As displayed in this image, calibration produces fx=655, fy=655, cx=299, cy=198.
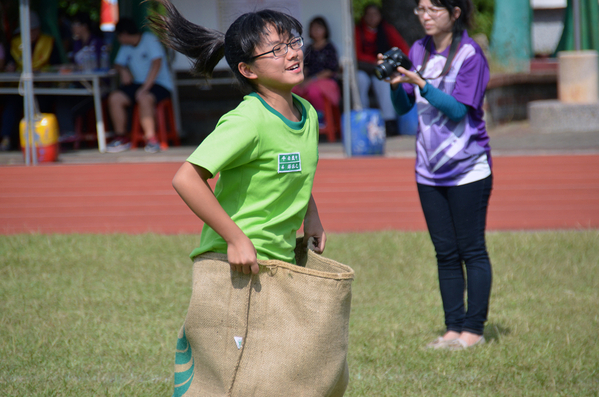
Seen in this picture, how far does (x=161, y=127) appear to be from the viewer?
10023mm

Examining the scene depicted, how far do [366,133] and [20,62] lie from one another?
5.87 meters

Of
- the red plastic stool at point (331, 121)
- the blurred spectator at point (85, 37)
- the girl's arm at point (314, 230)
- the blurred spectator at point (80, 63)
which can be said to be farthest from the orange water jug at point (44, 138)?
the girl's arm at point (314, 230)

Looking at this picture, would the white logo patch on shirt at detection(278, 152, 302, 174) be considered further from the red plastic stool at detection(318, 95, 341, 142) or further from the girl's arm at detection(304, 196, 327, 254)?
the red plastic stool at detection(318, 95, 341, 142)

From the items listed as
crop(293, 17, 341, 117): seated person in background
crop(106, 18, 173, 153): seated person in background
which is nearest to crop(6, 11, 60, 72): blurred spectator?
crop(106, 18, 173, 153): seated person in background

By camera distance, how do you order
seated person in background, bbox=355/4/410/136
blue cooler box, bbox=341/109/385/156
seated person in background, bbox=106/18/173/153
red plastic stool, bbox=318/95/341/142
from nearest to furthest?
blue cooler box, bbox=341/109/385/156
seated person in background, bbox=106/18/173/153
red plastic stool, bbox=318/95/341/142
seated person in background, bbox=355/4/410/136

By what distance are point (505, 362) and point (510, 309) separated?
0.95 metres

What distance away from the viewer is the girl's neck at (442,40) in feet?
11.4

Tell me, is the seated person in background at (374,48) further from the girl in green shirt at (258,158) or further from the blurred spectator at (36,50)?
the girl in green shirt at (258,158)

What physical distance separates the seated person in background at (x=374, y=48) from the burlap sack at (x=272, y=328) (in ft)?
28.3

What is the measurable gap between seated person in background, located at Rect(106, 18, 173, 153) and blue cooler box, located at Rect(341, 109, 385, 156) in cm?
305

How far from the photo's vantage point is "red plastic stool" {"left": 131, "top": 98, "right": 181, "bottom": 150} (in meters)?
10.0

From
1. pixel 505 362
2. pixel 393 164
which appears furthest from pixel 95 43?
pixel 505 362

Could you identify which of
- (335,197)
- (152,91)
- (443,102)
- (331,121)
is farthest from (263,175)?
(152,91)

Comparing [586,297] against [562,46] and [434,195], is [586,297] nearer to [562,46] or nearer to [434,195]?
[434,195]
